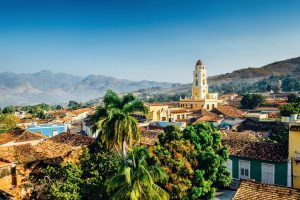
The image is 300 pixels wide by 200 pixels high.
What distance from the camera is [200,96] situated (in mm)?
71625

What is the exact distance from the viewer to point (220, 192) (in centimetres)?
1814

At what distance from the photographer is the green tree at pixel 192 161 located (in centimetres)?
1523

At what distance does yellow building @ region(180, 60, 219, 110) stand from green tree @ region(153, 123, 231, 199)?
4804 cm

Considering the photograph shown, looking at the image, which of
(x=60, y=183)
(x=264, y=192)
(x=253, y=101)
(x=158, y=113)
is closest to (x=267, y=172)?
(x=264, y=192)

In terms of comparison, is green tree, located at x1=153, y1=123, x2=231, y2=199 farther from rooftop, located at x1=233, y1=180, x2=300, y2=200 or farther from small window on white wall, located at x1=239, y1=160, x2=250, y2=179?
rooftop, located at x1=233, y1=180, x2=300, y2=200

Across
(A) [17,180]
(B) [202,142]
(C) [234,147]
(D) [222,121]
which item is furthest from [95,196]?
(D) [222,121]

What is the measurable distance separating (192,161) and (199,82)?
184 ft

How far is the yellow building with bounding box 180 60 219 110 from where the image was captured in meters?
66.8

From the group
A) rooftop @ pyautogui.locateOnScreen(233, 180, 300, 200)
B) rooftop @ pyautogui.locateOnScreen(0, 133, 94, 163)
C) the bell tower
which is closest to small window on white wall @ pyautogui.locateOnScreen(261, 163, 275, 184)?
rooftop @ pyautogui.locateOnScreen(233, 180, 300, 200)

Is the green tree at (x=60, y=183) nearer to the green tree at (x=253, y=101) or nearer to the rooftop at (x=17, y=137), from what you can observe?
the rooftop at (x=17, y=137)

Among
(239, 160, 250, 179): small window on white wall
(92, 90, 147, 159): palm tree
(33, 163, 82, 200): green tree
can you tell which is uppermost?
(92, 90, 147, 159): palm tree

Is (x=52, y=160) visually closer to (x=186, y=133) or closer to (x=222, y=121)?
(x=186, y=133)

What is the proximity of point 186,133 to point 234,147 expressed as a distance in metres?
4.53

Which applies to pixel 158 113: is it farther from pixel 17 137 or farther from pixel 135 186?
pixel 135 186
